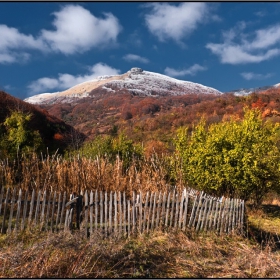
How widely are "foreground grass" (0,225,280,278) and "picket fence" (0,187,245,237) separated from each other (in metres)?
0.37

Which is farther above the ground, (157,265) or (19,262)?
(19,262)

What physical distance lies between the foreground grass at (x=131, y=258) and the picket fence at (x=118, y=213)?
37 cm

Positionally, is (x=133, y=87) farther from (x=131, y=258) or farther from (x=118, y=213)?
(x=131, y=258)

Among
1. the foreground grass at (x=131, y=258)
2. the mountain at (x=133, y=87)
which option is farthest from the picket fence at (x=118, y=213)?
the mountain at (x=133, y=87)

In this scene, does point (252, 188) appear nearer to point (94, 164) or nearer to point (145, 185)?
point (145, 185)

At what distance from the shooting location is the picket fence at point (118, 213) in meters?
6.27

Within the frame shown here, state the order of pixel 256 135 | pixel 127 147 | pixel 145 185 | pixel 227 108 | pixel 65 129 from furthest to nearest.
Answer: pixel 227 108
pixel 65 129
pixel 127 147
pixel 256 135
pixel 145 185

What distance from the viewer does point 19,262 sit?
156 inches

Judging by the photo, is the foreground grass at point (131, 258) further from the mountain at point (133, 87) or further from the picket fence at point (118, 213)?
the mountain at point (133, 87)

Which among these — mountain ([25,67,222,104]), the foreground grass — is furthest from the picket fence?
mountain ([25,67,222,104])

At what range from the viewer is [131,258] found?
488 cm

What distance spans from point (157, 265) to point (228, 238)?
327cm

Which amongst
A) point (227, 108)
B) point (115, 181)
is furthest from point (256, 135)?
point (227, 108)

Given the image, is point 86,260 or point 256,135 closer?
point 86,260
